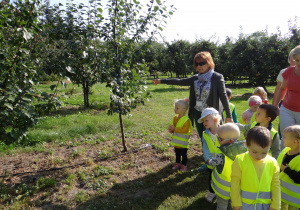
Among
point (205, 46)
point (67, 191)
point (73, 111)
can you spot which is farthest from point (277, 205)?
point (205, 46)

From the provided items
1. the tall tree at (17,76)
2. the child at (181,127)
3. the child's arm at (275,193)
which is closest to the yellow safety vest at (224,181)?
the child's arm at (275,193)

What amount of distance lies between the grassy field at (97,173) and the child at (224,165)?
67cm

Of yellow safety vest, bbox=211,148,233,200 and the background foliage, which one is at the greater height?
the background foliage

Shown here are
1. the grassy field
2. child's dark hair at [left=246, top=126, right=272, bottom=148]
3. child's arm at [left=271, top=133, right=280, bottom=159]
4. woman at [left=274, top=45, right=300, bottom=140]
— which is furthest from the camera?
the grassy field

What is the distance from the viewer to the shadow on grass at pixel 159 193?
304 centimetres

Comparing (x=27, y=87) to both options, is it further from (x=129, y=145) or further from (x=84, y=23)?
(x=129, y=145)

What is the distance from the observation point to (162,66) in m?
23.3

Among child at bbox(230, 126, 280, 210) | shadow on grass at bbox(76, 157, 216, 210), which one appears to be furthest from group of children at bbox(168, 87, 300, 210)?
shadow on grass at bbox(76, 157, 216, 210)

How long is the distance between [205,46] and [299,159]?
15.7 m

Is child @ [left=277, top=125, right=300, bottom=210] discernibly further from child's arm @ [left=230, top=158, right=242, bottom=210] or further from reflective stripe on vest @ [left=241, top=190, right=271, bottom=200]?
child's arm @ [left=230, top=158, right=242, bottom=210]

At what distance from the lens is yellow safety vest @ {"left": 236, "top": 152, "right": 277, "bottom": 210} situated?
6.61 ft

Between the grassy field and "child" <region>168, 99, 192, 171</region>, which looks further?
"child" <region>168, 99, 192, 171</region>

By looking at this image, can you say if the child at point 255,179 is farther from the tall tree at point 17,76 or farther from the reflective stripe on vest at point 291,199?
the tall tree at point 17,76

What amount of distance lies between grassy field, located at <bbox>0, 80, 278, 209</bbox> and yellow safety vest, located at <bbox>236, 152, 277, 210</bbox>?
3.59 feet
